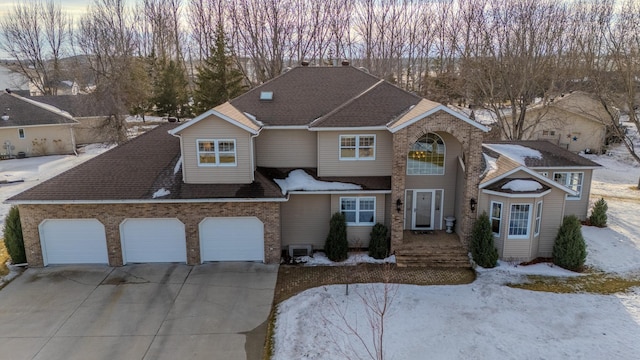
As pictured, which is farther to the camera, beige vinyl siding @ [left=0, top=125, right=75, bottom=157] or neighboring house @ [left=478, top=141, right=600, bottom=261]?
beige vinyl siding @ [left=0, top=125, right=75, bottom=157]

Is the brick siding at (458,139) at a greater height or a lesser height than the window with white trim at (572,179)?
greater

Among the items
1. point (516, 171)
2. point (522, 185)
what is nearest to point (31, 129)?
point (516, 171)

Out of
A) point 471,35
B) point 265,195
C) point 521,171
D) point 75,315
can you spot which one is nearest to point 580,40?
point 471,35

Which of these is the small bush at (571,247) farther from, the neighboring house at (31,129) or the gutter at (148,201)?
the neighboring house at (31,129)

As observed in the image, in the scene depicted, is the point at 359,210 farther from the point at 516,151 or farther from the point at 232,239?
the point at 516,151

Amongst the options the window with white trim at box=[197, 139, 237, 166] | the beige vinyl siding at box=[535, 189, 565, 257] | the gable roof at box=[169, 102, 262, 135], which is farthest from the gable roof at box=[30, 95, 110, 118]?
the beige vinyl siding at box=[535, 189, 565, 257]

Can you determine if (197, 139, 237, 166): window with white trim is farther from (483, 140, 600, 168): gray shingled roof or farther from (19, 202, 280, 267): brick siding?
(483, 140, 600, 168): gray shingled roof

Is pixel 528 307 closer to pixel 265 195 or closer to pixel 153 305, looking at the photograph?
pixel 265 195

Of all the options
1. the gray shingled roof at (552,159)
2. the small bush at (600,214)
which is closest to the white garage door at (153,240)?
the gray shingled roof at (552,159)
